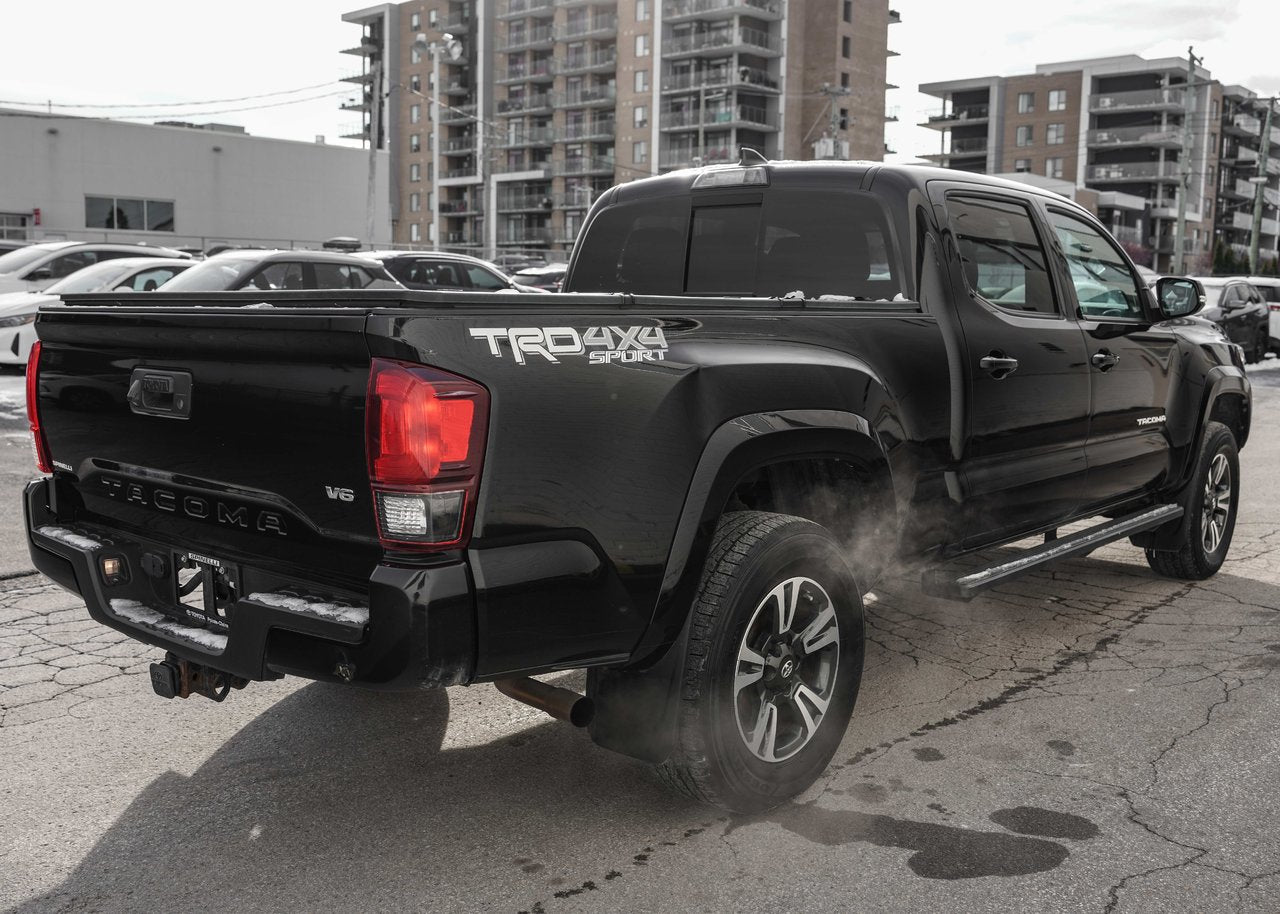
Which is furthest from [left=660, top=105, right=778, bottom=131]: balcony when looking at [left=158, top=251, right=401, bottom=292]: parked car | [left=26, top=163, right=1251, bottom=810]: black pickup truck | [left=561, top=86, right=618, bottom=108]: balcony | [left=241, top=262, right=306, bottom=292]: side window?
[left=26, top=163, right=1251, bottom=810]: black pickup truck

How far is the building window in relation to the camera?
48.1 meters

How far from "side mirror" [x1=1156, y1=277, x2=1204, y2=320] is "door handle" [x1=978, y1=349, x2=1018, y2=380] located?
1568 millimetres

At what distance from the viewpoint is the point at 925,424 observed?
4.21 m

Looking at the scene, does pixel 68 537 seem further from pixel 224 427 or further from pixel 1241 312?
pixel 1241 312

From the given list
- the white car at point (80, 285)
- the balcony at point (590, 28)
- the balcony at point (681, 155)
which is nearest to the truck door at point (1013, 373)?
the white car at point (80, 285)

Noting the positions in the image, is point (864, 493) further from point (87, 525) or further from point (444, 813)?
point (87, 525)

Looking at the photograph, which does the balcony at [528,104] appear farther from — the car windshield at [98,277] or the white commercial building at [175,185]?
the car windshield at [98,277]

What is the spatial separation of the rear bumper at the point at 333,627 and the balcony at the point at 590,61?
89.6 meters

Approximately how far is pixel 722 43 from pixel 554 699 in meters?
83.3

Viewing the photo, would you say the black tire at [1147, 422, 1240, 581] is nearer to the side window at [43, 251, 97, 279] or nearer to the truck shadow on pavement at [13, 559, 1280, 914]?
the truck shadow on pavement at [13, 559, 1280, 914]

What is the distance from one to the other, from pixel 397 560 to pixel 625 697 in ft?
2.69

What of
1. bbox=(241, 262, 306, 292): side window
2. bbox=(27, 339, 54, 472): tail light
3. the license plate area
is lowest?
the license plate area

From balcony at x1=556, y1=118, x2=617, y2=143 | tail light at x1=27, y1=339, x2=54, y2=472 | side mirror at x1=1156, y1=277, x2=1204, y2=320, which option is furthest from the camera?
balcony at x1=556, y1=118, x2=617, y2=143

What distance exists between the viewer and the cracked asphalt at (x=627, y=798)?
124 inches
